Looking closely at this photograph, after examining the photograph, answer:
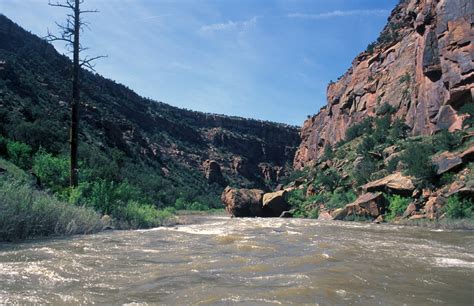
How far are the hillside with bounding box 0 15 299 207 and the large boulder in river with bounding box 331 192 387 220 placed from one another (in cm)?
1278

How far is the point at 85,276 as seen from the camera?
409 centimetres

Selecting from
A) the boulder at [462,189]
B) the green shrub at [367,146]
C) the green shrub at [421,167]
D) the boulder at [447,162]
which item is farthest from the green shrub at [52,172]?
the green shrub at [367,146]

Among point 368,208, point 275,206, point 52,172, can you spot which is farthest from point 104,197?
point 275,206

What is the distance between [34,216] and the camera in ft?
26.7

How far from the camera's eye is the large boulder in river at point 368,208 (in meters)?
19.9

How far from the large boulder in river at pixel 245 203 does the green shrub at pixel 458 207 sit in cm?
1577

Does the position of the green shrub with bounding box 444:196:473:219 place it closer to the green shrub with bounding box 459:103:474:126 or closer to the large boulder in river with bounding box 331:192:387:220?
the large boulder in river with bounding box 331:192:387:220

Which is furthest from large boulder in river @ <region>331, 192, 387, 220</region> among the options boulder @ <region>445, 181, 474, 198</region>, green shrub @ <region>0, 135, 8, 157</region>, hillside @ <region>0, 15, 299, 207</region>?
green shrub @ <region>0, 135, 8, 157</region>

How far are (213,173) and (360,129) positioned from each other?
45.7 meters

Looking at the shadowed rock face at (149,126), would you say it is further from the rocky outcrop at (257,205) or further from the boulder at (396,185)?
the boulder at (396,185)

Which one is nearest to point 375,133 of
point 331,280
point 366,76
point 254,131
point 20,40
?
point 366,76

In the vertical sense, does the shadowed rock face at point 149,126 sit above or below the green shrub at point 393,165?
above

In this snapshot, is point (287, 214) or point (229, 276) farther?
point (287, 214)

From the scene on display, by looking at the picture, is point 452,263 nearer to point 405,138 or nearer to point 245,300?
point 245,300
